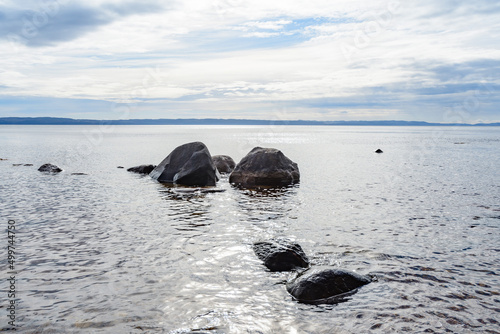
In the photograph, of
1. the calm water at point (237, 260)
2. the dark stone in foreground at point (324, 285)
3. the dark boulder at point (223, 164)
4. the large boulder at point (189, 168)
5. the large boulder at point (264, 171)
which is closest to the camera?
the calm water at point (237, 260)

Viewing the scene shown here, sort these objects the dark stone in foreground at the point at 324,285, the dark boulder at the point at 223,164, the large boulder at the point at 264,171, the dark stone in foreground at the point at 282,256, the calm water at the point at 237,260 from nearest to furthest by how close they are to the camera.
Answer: the calm water at the point at 237,260 → the dark stone in foreground at the point at 324,285 → the dark stone in foreground at the point at 282,256 → the large boulder at the point at 264,171 → the dark boulder at the point at 223,164

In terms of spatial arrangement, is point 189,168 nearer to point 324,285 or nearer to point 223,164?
point 223,164

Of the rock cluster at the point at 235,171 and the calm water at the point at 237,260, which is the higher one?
the rock cluster at the point at 235,171

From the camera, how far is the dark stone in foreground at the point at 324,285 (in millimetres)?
7711

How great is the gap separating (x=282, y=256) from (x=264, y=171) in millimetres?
14487

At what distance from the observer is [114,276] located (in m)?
8.67

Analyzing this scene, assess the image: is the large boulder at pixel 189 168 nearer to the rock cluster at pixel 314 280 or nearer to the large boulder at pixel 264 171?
the large boulder at pixel 264 171

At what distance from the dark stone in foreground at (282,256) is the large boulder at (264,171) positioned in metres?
12.9

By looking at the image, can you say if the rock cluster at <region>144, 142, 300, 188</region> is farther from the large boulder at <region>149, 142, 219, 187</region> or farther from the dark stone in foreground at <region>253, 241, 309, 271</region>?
the dark stone in foreground at <region>253, 241, 309, 271</region>

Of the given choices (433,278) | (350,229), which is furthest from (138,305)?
(350,229)

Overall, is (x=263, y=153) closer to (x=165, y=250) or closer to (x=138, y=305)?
(x=165, y=250)

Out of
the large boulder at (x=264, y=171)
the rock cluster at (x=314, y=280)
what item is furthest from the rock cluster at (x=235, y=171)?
the rock cluster at (x=314, y=280)

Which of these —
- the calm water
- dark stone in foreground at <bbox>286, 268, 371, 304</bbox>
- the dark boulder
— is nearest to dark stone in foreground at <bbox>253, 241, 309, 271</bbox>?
the calm water

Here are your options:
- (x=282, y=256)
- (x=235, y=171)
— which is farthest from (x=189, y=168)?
(x=282, y=256)
